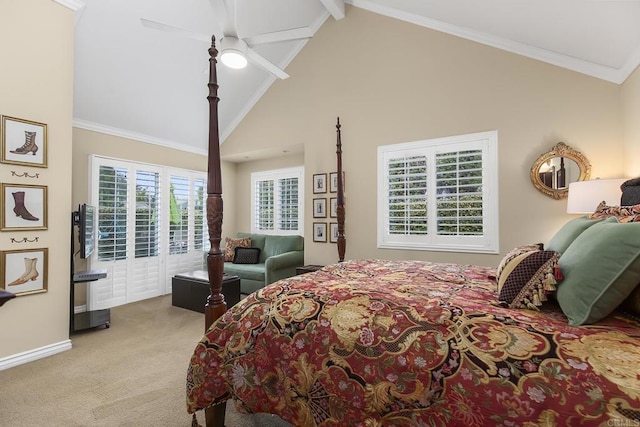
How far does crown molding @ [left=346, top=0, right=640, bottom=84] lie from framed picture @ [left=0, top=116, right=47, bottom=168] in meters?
4.15

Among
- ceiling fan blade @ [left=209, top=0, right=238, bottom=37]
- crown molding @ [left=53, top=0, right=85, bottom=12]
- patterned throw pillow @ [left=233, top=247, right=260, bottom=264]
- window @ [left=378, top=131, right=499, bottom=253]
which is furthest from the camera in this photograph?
patterned throw pillow @ [left=233, top=247, right=260, bottom=264]

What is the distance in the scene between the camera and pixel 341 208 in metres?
3.54

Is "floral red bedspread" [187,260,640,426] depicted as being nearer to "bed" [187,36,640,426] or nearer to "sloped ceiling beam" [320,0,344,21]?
"bed" [187,36,640,426]

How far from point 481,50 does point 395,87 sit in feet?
3.42

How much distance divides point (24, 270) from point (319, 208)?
3.36m

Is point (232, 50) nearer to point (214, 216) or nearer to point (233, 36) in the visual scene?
point (233, 36)

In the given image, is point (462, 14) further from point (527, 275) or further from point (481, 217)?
point (527, 275)

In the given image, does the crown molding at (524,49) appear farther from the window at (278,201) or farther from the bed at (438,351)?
the window at (278,201)

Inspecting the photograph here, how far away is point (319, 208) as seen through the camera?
464 cm

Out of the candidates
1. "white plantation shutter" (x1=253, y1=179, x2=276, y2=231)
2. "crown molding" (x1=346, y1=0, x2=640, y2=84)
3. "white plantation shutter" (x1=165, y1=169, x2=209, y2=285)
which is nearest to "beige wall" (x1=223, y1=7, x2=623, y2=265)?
"crown molding" (x1=346, y1=0, x2=640, y2=84)

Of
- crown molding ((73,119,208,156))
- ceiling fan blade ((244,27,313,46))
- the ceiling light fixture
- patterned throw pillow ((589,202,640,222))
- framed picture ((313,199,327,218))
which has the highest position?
ceiling fan blade ((244,27,313,46))

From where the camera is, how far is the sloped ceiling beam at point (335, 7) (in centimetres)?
402

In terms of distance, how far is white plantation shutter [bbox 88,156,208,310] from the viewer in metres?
4.19

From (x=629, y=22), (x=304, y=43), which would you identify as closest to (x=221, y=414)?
(x=629, y=22)
